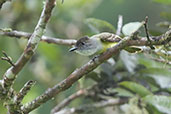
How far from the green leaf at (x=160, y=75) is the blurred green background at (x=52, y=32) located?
0.66 m

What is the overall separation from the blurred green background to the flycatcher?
3.37ft

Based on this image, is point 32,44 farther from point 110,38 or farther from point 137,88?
point 137,88

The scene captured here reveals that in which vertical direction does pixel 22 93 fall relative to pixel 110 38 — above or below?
below

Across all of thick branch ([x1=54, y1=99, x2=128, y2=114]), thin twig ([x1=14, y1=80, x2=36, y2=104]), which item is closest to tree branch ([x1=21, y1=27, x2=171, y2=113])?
thin twig ([x1=14, y1=80, x2=36, y2=104])

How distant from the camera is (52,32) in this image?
3.86 m

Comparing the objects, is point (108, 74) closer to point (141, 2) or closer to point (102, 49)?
point (102, 49)

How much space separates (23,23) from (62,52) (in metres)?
0.47

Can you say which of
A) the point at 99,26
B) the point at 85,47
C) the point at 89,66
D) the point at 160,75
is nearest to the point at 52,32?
the point at 99,26

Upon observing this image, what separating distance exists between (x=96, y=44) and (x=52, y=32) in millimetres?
1855

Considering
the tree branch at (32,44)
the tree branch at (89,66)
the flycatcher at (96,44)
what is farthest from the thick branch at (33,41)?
the flycatcher at (96,44)

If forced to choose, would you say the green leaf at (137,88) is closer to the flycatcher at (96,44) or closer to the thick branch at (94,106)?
the thick branch at (94,106)

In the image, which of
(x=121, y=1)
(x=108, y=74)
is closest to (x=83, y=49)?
(x=108, y=74)

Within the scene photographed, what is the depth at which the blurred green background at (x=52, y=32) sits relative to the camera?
3406 millimetres

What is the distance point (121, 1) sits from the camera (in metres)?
4.14
